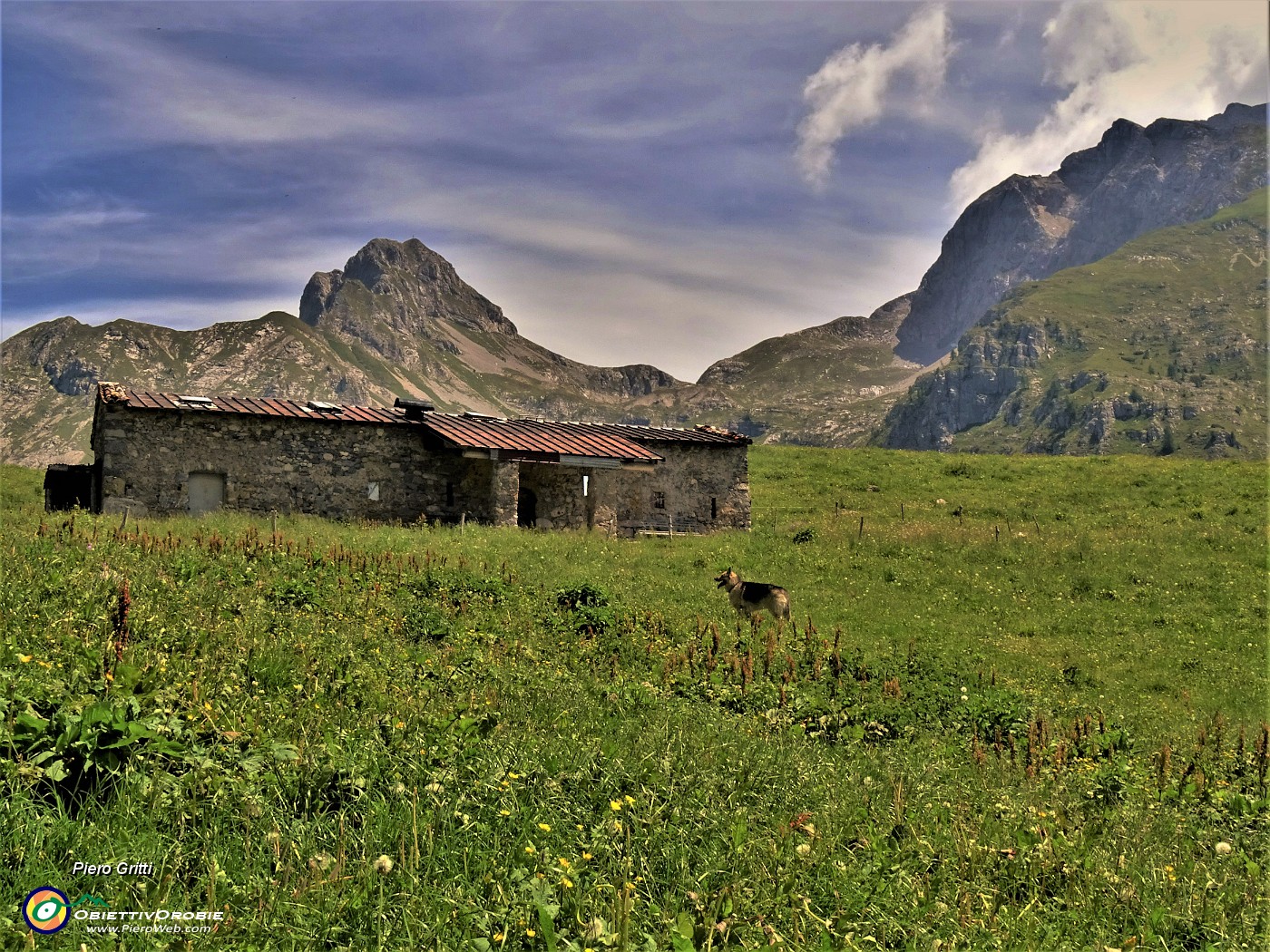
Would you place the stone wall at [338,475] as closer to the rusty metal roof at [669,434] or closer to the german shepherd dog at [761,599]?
the rusty metal roof at [669,434]

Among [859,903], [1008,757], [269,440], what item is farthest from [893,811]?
[269,440]

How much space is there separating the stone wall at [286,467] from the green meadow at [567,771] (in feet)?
33.2

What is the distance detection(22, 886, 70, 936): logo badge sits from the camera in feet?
11.8

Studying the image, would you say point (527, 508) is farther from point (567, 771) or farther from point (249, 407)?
point (567, 771)

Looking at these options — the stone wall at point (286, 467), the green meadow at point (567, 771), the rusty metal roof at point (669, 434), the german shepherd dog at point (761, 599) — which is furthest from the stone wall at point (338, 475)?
the german shepherd dog at point (761, 599)

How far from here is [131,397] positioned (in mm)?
24031

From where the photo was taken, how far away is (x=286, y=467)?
25.0m

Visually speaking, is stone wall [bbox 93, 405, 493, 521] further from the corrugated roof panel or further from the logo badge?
the logo badge

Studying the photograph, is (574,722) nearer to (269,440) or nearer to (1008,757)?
(1008,757)

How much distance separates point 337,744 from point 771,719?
14.8 ft

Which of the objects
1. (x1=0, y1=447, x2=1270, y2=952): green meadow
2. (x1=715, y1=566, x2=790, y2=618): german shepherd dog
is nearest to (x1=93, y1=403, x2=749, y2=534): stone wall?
(x1=0, y1=447, x2=1270, y2=952): green meadow

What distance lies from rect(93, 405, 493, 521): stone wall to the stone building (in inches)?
1.2

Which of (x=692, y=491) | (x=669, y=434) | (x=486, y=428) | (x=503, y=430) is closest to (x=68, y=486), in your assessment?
(x=486, y=428)

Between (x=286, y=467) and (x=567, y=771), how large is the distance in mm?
21613
